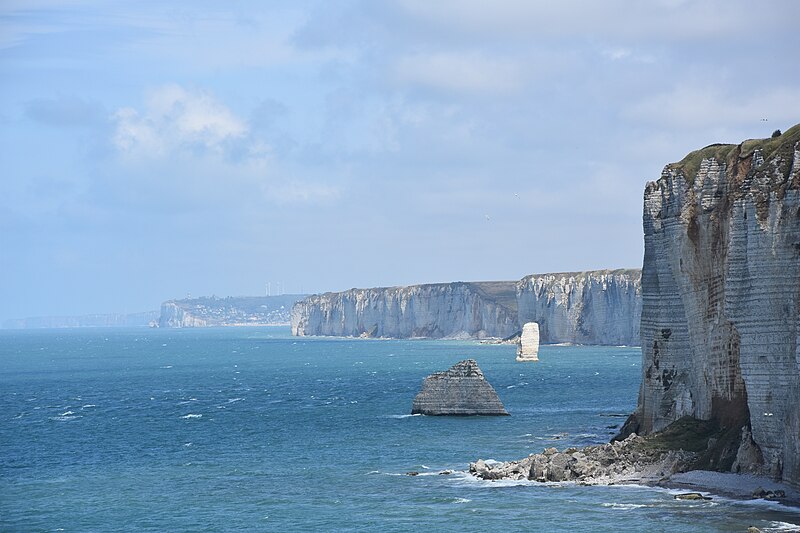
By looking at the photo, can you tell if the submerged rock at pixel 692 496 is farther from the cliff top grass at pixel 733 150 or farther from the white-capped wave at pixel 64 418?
the white-capped wave at pixel 64 418

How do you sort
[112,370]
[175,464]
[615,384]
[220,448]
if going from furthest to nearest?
[112,370]
[615,384]
[220,448]
[175,464]

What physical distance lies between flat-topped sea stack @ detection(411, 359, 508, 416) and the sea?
153 cm

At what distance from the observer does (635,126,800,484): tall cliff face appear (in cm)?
4306

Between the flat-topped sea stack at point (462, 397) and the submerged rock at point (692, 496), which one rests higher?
the flat-topped sea stack at point (462, 397)

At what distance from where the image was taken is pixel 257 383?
123 m

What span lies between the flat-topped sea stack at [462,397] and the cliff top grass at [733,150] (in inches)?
1068

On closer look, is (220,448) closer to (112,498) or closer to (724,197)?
(112,498)

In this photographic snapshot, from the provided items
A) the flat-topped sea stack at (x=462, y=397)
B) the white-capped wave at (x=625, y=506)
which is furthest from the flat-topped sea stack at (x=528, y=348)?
the white-capped wave at (x=625, y=506)

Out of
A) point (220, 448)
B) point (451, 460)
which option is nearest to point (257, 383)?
point (220, 448)

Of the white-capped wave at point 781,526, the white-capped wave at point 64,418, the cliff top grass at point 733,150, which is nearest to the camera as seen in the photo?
the white-capped wave at point 781,526

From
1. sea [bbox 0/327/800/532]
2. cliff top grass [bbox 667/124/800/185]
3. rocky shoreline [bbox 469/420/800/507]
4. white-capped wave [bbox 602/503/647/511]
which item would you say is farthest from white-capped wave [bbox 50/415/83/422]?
white-capped wave [bbox 602/503/647/511]

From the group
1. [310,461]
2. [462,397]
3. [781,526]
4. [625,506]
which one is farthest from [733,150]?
[462,397]

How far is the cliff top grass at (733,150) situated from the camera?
46.9 meters

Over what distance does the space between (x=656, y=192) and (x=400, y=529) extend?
856 inches
